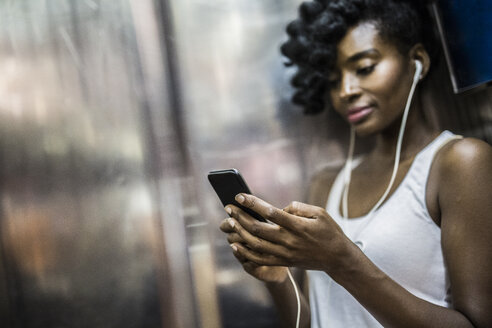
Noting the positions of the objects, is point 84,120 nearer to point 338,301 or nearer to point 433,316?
point 338,301

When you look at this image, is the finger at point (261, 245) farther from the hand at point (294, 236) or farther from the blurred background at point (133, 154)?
the blurred background at point (133, 154)

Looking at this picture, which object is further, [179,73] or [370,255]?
[179,73]

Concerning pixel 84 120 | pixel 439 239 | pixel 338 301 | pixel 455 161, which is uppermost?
pixel 84 120

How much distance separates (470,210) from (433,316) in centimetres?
16

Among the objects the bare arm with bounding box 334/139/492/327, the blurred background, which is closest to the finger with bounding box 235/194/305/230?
the bare arm with bounding box 334/139/492/327

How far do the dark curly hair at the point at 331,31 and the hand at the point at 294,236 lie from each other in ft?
1.21

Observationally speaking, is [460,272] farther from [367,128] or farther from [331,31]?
[331,31]

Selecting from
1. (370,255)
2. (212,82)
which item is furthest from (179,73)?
(370,255)

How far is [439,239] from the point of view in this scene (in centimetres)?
69

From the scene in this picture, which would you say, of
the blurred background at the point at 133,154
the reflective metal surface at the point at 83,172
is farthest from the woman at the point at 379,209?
the reflective metal surface at the point at 83,172

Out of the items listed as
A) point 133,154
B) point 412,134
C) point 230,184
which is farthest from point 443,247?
point 133,154

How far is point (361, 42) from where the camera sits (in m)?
0.78

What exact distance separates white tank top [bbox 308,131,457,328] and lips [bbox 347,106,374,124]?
0.11 m

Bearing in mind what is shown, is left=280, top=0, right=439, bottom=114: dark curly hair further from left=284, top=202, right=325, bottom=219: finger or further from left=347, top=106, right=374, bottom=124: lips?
left=284, top=202, right=325, bottom=219: finger
